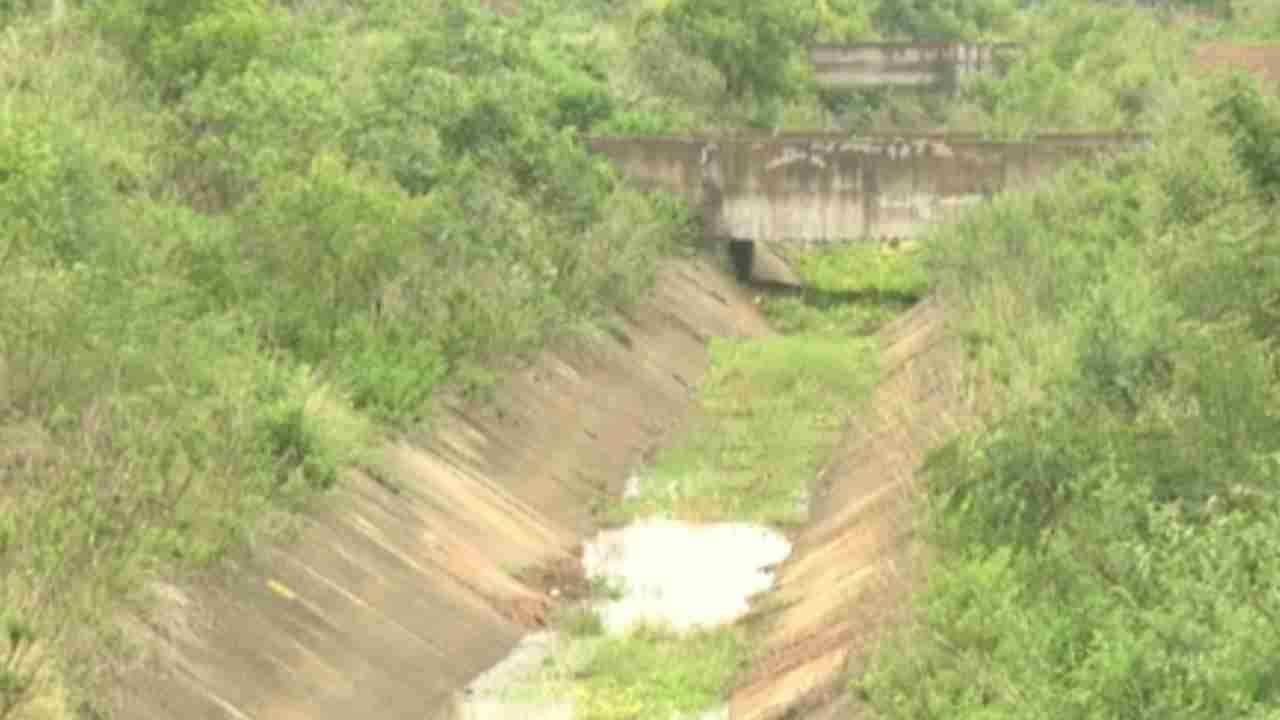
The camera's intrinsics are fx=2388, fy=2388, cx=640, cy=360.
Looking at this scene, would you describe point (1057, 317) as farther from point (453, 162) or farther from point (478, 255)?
point (453, 162)

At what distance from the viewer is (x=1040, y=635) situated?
17250mm

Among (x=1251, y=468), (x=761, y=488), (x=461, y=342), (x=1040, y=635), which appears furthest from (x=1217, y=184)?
(x=1040, y=635)

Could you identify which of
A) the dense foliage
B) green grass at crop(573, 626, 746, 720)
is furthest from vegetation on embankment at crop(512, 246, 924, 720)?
the dense foliage

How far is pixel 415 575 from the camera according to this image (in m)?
27.3

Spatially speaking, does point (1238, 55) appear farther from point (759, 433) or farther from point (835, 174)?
point (759, 433)

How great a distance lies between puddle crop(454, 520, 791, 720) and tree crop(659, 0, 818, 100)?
35282 mm

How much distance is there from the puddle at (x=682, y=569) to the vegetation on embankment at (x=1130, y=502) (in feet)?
14.3

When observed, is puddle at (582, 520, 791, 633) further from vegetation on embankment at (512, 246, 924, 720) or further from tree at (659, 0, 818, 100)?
tree at (659, 0, 818, 100)

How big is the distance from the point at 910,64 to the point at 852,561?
5854 cm

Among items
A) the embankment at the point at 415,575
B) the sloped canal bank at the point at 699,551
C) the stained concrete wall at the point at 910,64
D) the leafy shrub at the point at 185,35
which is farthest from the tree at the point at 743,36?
the leafy shrub at the point at 185,35

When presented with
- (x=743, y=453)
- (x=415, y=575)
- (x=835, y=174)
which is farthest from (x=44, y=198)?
(x=835, y=174)

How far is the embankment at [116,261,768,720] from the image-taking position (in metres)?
22.0

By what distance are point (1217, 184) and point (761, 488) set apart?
29.4ft

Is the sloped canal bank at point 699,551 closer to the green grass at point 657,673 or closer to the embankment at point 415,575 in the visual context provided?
A: the green grass at point 657,673
